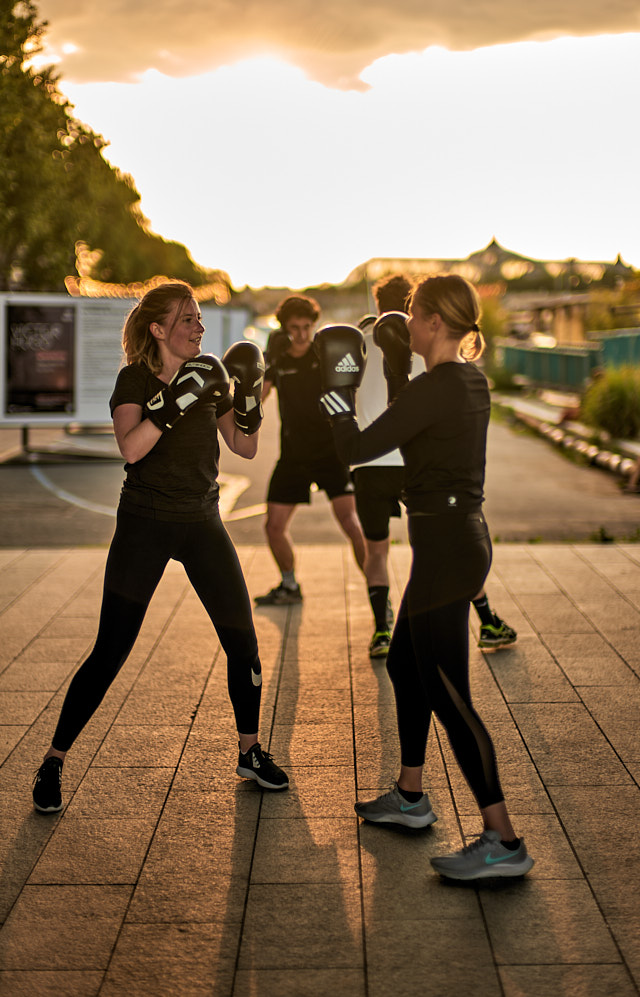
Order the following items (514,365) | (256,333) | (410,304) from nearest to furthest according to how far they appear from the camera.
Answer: (410,304), (514,365), (256,333)

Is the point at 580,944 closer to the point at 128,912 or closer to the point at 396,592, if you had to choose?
the point at 128,912

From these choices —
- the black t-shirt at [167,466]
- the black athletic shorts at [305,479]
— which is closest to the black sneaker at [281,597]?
the black athletic shorts at [305,479]

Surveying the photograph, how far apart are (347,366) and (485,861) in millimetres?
1594

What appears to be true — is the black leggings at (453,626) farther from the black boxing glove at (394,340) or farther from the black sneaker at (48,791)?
the black sneaker at (48,791)

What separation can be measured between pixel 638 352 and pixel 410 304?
18.3 meters

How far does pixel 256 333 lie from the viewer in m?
60.4

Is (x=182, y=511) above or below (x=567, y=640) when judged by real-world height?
above

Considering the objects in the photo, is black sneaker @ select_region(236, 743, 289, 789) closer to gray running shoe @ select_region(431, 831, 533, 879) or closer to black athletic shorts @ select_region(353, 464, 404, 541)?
gray running shoe @ select_region(431, 831, 533, 879)

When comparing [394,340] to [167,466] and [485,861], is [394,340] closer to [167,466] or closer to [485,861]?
[167,466]

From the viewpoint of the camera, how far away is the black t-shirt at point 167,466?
146 inches

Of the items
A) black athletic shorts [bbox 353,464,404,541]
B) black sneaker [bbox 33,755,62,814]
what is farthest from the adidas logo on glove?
black athletic shorts [bbox 353,464,404,541]

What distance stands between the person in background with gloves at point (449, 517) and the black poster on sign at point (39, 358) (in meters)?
12.2

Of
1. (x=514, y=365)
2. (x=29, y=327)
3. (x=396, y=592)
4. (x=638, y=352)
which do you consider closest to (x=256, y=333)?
(x=514, y=365)

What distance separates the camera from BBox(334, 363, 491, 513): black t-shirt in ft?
10.4
